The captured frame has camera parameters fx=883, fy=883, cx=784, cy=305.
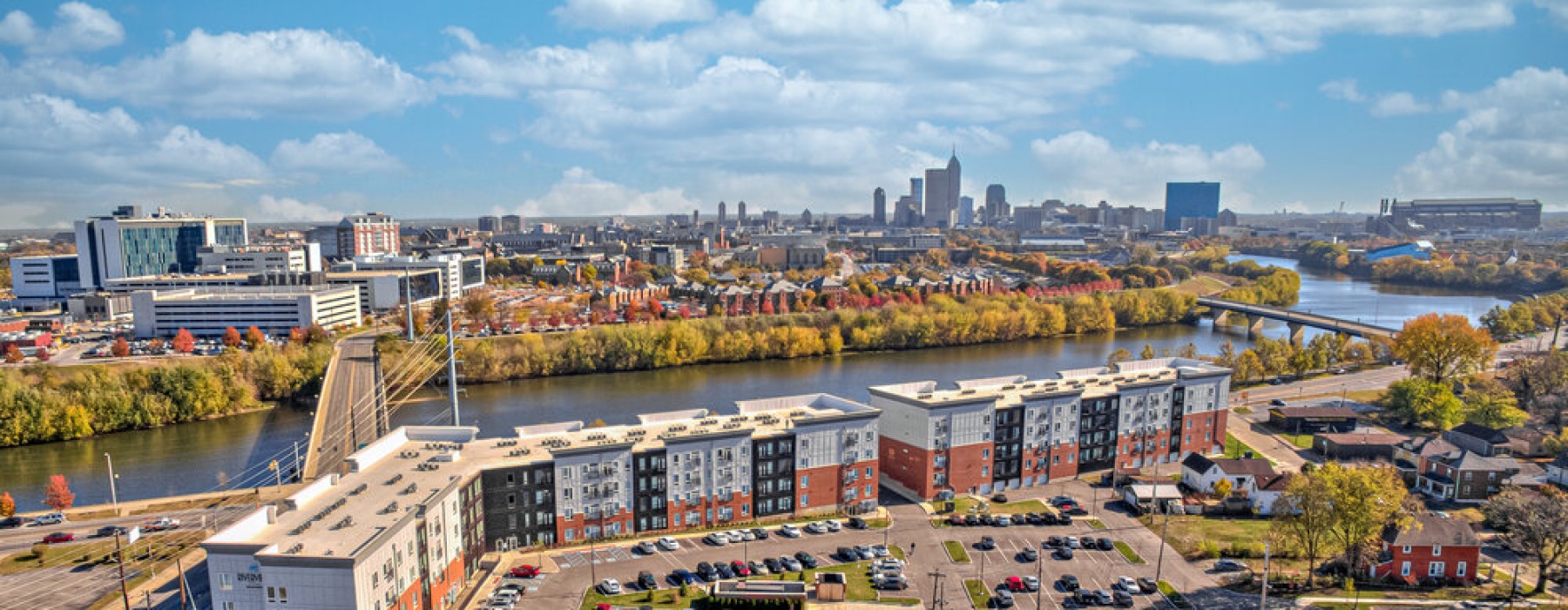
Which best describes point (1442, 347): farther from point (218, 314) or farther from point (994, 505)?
point (218, 314)

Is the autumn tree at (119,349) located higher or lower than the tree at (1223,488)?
higher

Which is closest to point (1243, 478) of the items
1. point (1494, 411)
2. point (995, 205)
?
point (1494, 411)

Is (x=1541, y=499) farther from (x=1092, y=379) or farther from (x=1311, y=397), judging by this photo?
(x=1311, y=397)

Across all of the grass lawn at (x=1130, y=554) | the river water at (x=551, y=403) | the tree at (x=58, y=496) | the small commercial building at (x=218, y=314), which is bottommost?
the river water at (x=551, y=403)

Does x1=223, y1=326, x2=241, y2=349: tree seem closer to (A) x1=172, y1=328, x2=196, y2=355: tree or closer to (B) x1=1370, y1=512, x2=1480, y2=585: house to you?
(A) x1=172, y1=328, x2=196, y2=355: tree

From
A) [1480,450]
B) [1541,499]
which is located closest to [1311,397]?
[1480,450]

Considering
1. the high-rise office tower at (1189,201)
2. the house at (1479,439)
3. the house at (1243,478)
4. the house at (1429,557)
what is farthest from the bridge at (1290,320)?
the high-rise office tower at (1189,201)

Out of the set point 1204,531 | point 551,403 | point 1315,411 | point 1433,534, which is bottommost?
point 551,403

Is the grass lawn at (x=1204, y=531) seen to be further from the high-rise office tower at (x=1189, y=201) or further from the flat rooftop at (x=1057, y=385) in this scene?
the high-rise office tower at (x=1189, y=201)
